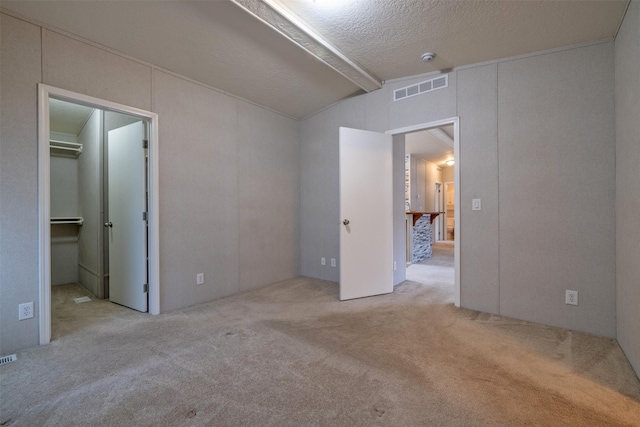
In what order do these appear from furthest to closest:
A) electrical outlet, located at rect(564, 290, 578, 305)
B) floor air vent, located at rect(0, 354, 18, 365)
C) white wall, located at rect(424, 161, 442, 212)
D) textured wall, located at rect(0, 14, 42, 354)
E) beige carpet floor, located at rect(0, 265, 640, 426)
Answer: white wall, located at rect(424, 161, 442, 212) < electrical outlet, located at rect(564, 290, 578, 305) < textured wall, located at rect(0, 14, 42, 354) < floor air vent, located at rect(0, 354, 18, 365) < beige carpet floor, located at rect(0, 265, 640, 426)

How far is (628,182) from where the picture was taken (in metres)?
2.02

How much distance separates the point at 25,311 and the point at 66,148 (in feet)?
10.2

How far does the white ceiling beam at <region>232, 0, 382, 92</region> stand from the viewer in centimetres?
209

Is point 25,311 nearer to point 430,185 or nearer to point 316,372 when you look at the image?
point 316,372

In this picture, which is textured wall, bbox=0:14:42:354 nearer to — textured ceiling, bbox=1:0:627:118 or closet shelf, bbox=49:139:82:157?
textured ceiling, bbox=1:0:627:118

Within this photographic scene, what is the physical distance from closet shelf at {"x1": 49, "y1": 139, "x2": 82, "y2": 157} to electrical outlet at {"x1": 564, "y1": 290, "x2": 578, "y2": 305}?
6.34m

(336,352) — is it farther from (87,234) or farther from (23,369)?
(87,234)

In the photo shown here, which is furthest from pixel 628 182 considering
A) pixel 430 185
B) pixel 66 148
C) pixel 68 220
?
pixel 430 185

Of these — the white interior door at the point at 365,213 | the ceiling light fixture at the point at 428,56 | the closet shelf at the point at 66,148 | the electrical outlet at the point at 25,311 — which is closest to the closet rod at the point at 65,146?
the closet shelf at the point at 66,148

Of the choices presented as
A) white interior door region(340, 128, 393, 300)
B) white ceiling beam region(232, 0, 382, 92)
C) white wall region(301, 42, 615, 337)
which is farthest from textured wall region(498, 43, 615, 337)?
white ceiling beam region(232, 0, 382, 92)

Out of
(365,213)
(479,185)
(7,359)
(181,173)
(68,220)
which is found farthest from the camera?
(68,220)

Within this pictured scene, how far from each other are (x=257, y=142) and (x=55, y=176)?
10.7 ft

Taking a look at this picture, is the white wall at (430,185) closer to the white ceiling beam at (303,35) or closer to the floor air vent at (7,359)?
the white ceiling beam at (303,35)

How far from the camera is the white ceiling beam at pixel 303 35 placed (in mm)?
2090
